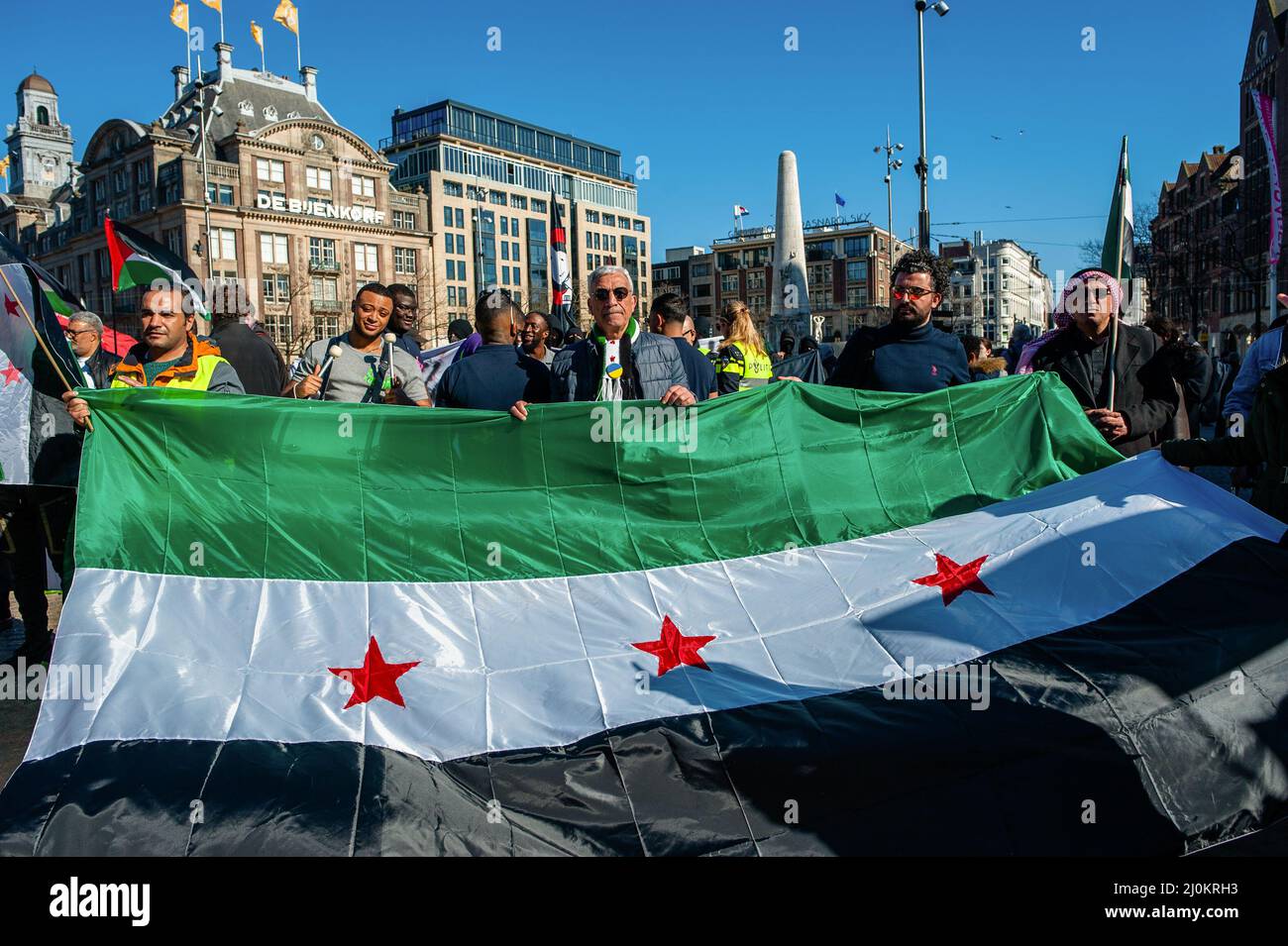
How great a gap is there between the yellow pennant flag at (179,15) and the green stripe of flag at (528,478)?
175ft

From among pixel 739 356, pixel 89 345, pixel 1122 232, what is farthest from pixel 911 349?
pixel 89 345

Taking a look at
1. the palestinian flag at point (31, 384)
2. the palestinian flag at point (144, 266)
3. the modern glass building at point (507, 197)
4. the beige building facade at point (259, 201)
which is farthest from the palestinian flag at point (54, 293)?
the modern glass building at point (507, 197)

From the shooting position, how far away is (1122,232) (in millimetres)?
5023

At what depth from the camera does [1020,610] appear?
3738mm

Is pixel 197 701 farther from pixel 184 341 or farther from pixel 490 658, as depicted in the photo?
pixel 184 341

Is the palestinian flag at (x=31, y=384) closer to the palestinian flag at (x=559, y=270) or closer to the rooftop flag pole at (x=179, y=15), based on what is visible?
the palestinian flag at (x=559, y=270)

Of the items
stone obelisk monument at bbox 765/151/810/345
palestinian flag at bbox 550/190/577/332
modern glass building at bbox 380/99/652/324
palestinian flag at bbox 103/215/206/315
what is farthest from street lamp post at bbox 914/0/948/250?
modern glass building at bbox 380/99/652/324

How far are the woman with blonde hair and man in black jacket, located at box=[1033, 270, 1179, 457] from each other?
9.84 ft

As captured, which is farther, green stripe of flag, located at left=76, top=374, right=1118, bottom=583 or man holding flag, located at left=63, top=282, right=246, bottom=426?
man holding flag, located at left=63, top=282, right=246, bottom=426

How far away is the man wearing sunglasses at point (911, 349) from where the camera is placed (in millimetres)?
4727

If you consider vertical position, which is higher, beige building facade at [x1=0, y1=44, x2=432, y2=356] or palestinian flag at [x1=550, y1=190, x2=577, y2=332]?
beige building facade at [x1=0, y1=44, x2=432, y2=356]

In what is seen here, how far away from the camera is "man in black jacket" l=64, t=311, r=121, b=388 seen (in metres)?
5.85

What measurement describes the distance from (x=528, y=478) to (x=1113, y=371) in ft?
9.91

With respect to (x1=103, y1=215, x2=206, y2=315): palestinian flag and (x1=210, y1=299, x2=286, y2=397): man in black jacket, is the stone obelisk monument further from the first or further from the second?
(x1=103, y1=215, x2=206, y2=315): palestinian flag
